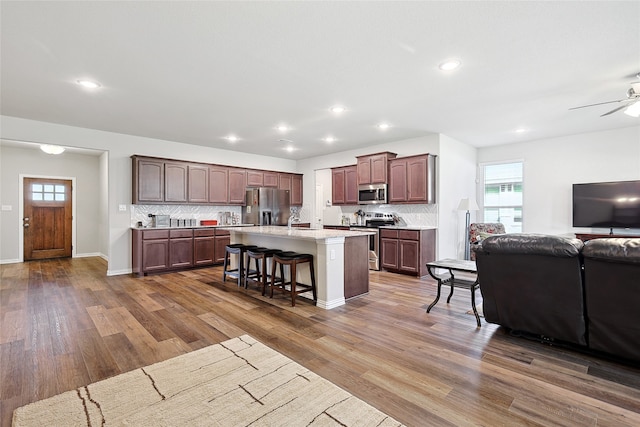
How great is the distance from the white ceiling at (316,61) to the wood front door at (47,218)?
11.4 feet

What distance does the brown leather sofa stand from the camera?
89.2 inches

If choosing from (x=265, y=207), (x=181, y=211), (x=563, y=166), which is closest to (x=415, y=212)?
(x=563, y=166)

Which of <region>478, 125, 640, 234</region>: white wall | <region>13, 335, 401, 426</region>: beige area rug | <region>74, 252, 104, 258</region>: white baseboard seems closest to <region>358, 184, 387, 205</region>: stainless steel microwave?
<region>478, 125, 640, 234</region>: white wall

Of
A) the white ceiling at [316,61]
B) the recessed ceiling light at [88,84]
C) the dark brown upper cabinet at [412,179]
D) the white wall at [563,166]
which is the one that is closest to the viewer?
the white ceiling at [316,61]

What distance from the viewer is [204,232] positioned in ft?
20.9

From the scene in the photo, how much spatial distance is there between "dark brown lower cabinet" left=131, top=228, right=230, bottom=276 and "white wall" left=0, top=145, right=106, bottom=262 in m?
3.28

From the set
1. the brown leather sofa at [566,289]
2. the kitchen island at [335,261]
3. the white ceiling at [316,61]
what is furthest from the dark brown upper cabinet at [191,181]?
the brown leather sofa at [566,289]

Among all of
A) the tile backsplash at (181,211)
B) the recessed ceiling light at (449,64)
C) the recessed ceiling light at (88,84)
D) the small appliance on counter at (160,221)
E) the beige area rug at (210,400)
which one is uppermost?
the recessed ceiling light at (88,84)

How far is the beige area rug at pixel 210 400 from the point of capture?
1766 mm

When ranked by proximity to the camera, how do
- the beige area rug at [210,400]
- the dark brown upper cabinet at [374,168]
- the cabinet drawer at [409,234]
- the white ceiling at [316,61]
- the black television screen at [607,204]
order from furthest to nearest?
the dark brown upper cabinet at [374,168], the cabinet drawer at [409,234], the black television screen at [607,204], the white ceiling at [316,61], the beige area rug at [210,400]

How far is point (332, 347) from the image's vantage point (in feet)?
8.91

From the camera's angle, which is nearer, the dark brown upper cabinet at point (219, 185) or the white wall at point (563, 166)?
the white wall at point (563, 166)

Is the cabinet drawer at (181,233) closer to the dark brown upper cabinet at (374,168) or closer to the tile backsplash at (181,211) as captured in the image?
the tile backsplash at (181,211)

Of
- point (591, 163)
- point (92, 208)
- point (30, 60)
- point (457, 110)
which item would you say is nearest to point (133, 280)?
point (30, 60)
